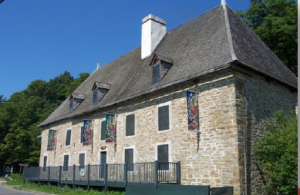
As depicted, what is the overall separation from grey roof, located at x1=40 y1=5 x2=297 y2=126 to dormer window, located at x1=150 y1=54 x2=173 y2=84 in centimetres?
27

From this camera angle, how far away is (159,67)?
16188 millimetres

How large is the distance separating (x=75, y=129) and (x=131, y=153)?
6718 millimetres

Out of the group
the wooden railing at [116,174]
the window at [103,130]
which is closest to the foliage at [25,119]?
the wooden railing at [116,174]

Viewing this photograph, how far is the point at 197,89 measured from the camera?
13.8m

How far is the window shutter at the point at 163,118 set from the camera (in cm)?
1498

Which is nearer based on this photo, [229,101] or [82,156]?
[229,101]

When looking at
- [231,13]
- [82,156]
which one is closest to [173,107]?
[231,13]

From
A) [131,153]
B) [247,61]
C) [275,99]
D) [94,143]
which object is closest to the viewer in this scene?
[247,61]

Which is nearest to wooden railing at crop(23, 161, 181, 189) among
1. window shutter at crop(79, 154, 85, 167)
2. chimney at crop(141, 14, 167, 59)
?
window shutter at crop(79, 154, 85, 167)

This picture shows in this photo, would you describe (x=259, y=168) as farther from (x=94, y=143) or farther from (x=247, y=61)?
(x=94, y=143)

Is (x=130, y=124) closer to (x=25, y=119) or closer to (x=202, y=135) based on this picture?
(x=202, y=135)

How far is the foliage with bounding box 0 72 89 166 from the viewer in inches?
1491

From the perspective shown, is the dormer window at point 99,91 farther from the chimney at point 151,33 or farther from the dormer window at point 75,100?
the chimney at point 151,33

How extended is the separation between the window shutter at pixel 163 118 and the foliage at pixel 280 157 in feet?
13.7
